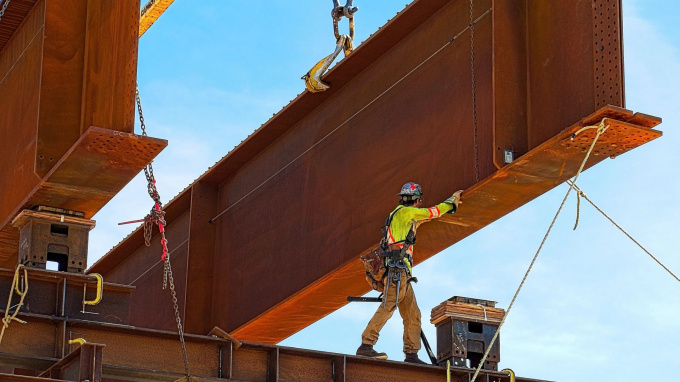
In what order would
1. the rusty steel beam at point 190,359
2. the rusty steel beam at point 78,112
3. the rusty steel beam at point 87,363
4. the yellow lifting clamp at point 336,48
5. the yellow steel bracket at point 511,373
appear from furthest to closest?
1. the yellow lifting clamp at point 336,48
2. the yellow steel bracket at point 511,373
3. the rusty steel beam at point 78,112
4. the rusty steel beam at point 190,359
5. the rusty steel beam at point 87,363

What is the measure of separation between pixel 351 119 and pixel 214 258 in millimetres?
4348

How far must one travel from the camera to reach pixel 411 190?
15.7 m

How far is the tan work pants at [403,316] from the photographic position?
15.7 metres

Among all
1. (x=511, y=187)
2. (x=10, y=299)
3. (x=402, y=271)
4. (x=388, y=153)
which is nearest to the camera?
(x=10, y=299)

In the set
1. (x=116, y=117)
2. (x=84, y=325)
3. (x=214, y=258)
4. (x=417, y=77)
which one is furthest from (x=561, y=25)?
(x=214, y=258)

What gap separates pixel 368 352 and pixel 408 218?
157 cm

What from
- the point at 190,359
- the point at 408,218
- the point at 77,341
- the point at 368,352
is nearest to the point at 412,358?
the point at 368,352

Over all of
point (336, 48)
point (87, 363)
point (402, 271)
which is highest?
point (336, 48)

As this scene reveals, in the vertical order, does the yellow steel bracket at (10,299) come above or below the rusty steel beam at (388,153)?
below

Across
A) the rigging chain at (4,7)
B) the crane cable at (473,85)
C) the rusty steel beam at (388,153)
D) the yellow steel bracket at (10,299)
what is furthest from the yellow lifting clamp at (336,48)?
the yellow steel bracket at (10,299)

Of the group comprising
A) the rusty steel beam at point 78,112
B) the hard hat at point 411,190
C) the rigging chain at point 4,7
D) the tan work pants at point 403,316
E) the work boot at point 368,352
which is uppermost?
the rigging chain at point 4,7

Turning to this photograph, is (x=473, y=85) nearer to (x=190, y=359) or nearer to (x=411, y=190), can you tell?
(x=411, y=190)

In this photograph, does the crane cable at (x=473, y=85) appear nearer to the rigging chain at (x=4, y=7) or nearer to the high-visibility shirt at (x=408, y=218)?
the high-visibility shirt at (x=408, y=218)

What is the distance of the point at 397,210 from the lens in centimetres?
1562
